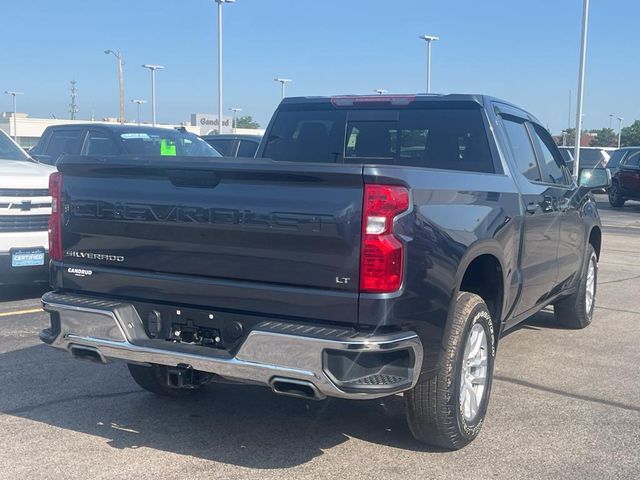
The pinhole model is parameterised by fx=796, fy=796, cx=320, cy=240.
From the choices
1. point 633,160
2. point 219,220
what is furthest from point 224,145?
point 633,160

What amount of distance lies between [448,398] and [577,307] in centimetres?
356

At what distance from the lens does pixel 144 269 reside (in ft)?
13.6

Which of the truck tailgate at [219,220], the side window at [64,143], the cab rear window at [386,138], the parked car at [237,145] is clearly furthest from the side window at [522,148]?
the parked car at [237,145]

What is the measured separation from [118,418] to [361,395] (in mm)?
1874

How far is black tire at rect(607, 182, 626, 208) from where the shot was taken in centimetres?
2434

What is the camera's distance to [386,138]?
5.63m

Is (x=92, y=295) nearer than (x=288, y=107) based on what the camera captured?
Yes

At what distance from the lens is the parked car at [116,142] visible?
10602 millimetres

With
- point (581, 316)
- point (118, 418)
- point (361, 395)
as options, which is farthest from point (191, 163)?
point (581, 316)

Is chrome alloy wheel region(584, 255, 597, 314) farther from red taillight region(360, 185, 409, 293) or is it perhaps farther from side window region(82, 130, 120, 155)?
side window region(82, 130, 120, 155)

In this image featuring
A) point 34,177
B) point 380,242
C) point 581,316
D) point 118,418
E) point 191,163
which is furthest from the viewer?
point 34,177

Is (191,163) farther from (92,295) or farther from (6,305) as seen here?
(6,305)

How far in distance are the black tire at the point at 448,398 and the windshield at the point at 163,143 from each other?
678 cm

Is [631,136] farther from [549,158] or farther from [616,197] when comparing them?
[549,158]
